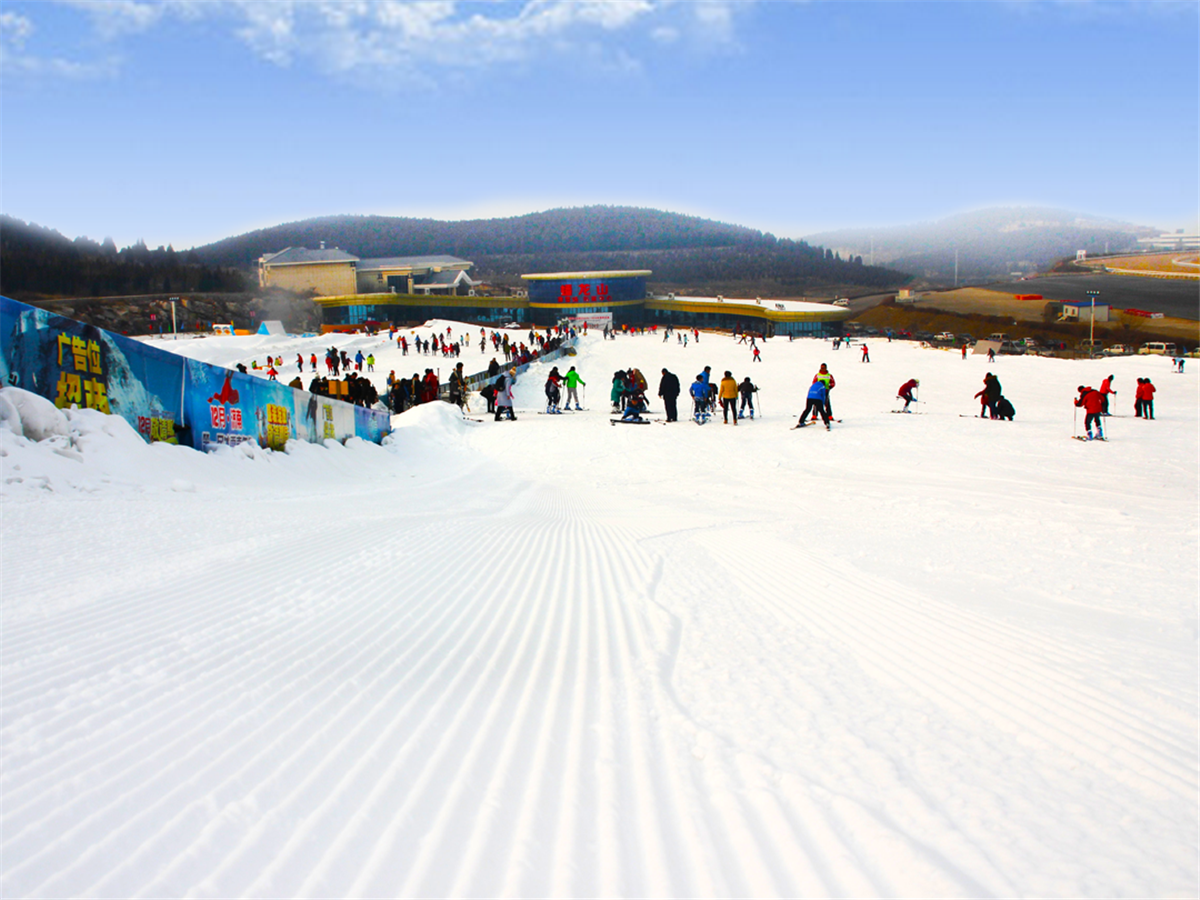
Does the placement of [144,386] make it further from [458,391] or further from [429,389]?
[458,391]

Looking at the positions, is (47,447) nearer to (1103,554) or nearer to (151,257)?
(1103,554)

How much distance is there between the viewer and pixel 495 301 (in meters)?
103

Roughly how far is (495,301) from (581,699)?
337 feet

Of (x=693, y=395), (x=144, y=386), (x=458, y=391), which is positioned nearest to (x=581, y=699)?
(x=144, y=386)

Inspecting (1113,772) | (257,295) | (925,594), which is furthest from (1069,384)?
(257,295)

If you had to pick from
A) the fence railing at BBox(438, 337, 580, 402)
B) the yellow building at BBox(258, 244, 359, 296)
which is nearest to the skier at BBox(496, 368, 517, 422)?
the fence railing at BBox(438, 337, 580, 402)

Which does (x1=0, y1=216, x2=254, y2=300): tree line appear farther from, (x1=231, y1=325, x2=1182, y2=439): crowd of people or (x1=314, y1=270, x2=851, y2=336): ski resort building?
(x1=231, y1=325, x2=1182, y2=439): crowd of people

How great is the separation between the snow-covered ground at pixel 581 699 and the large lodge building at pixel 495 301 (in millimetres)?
85850

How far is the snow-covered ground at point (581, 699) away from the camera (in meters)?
2.47

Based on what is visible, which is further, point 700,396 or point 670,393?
point 670,393

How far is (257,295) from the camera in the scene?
10775 cm

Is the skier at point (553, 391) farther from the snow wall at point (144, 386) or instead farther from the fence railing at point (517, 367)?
the snow wall at point (144, 386)

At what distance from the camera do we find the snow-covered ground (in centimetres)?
247

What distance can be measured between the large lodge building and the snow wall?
81315mm
